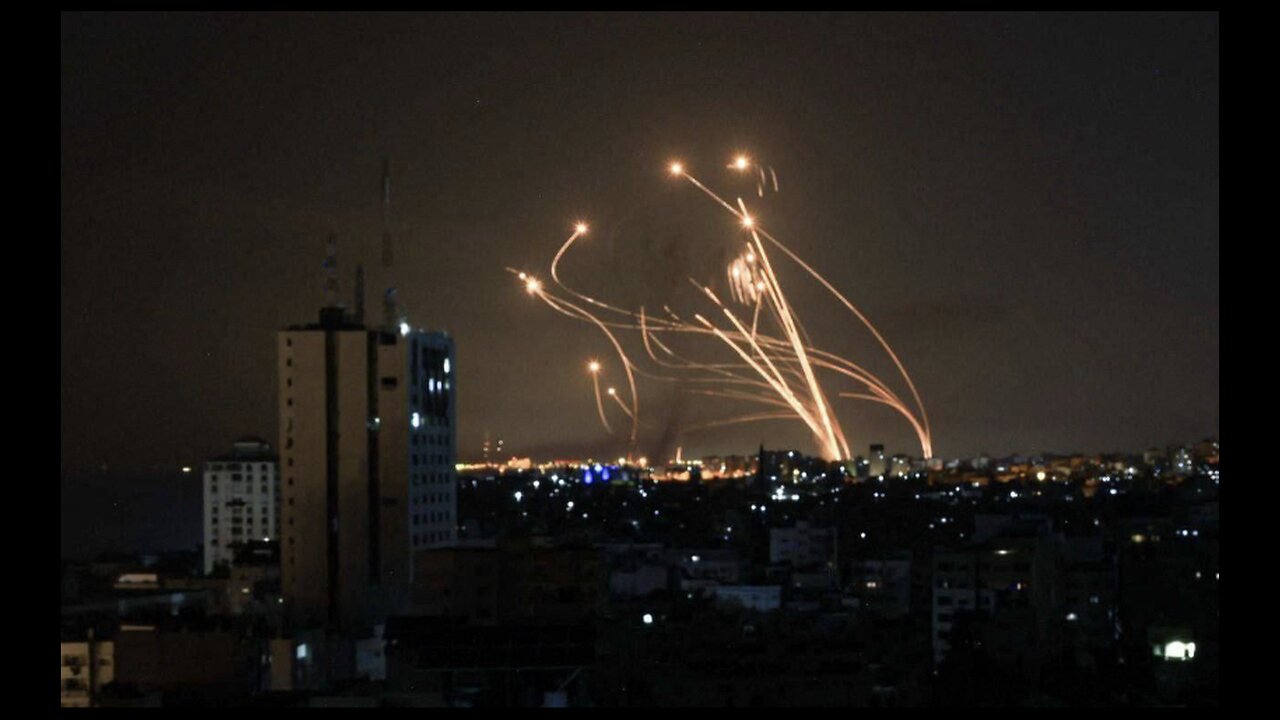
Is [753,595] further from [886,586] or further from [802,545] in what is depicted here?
[802,545]

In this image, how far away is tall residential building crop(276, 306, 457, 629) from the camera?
11.5 metres

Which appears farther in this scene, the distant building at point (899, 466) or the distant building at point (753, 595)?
the distant building at point (899, 466)

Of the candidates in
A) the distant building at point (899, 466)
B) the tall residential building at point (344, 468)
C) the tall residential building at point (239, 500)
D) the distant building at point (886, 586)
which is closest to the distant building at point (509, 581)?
the tall residential building at point (344, 468)

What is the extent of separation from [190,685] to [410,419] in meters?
3.97

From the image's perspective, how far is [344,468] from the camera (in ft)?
38.2

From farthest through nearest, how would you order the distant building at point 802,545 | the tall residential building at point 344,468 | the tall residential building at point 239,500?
the tall residential building at point 239,500 → the distant building at point 802,545 → the tall residential building at point 344,468

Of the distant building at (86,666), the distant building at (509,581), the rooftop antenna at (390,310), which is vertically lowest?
the distant building at (86,666)

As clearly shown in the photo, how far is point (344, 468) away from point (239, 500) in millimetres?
8786

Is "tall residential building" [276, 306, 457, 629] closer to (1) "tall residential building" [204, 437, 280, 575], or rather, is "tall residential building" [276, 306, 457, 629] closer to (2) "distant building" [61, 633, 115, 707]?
(2) "distant building" [61, 633, 115, 707]

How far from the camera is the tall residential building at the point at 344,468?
11.5m

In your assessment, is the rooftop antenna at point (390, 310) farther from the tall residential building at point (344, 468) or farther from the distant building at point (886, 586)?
the distant building at point (886, 586)

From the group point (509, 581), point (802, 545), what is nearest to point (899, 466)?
point (802, 545)

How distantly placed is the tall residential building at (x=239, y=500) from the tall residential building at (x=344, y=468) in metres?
8.24
